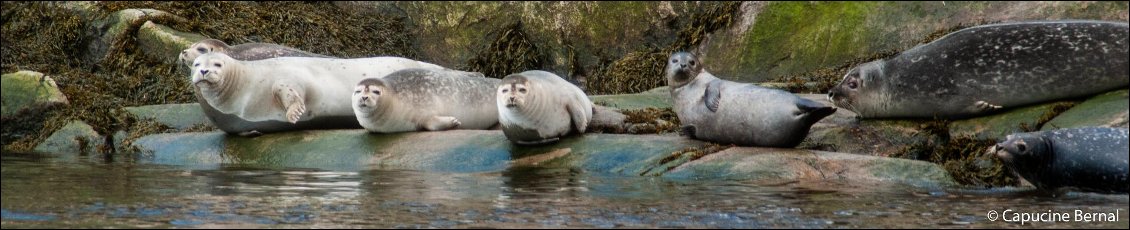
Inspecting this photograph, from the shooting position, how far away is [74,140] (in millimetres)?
11219

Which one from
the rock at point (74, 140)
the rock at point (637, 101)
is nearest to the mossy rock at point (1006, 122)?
the rock at point (637, 101)

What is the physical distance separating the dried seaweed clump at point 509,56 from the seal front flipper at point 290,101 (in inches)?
149

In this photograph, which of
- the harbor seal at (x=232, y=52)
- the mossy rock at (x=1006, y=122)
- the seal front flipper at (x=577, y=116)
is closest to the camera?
the mossy rock at (x=1006, y=122)

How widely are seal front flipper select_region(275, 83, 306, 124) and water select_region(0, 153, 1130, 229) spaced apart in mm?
1452

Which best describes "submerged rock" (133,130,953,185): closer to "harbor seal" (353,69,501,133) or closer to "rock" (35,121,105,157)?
"harbor seal" (353,69,501,133)

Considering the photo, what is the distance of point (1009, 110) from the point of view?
929 centimetres

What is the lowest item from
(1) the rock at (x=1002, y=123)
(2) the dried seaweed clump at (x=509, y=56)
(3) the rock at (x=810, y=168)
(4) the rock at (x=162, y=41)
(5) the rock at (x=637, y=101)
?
(3) the rock at (x=810, y=168)

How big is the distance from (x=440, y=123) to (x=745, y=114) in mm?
2203

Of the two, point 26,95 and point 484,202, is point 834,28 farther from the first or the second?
point 484,202

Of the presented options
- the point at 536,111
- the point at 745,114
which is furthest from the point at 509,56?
the point at 745,114

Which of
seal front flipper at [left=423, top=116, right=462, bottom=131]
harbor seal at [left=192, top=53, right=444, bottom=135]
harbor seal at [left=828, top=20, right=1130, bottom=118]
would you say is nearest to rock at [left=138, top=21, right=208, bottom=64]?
harbor seal at [left=192, top=53, right=444, bottom=135]

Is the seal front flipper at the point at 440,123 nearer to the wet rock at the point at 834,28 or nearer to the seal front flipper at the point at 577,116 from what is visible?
the seal front flipper at the point at 577,116

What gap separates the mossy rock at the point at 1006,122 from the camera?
8945mm

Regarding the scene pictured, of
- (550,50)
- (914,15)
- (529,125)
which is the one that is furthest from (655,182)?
(550,50)
